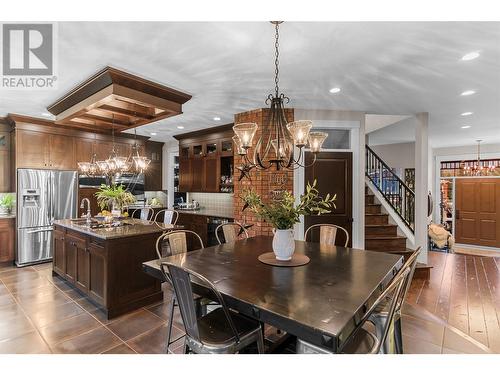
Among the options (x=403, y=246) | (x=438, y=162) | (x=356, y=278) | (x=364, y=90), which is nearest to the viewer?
(x=356, y=278)

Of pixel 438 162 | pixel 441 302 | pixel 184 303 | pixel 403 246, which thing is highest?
pixel 438 162

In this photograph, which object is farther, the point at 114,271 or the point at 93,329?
the point at 114,271

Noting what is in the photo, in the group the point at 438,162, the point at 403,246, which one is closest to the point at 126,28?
the point at 403,246

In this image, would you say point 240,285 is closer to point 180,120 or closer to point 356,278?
point 356,278

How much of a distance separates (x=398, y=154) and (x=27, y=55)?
833cm

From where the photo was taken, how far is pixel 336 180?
452 centimetres

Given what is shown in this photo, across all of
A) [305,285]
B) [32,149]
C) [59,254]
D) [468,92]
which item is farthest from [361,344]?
[32,149]

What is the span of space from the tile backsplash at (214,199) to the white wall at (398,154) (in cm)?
505

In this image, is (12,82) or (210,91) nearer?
(12,82)

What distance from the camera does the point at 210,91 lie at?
11.7 ft

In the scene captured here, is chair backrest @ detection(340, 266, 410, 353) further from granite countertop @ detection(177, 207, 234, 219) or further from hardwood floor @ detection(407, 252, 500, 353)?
granite countertop @ detection(177, 207, 234, 219)

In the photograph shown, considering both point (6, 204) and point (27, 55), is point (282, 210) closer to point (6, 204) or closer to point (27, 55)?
point (27, 55)

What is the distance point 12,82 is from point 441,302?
19.1 ft
